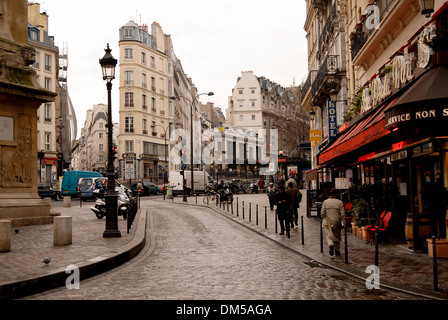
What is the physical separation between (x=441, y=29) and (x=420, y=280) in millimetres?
5180

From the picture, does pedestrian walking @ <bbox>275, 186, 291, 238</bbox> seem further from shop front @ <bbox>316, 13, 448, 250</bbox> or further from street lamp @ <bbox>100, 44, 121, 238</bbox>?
street lamp @ <bbox>100, 44, 121, 238</bbox>

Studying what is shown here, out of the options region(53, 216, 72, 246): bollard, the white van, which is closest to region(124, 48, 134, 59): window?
the white van

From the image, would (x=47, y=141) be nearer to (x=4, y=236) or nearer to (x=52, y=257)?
(x=4, y=236)

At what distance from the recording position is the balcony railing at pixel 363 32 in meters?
16.1

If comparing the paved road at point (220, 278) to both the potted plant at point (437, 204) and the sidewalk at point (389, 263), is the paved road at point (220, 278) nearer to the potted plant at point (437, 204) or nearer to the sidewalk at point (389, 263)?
the sidewalk at point (389, 263)

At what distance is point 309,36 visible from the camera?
141 feet

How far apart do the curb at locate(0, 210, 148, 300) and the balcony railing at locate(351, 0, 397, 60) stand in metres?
11.1

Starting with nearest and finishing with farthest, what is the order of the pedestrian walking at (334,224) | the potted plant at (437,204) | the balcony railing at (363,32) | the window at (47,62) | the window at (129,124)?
the potted plant at (437,204), the pedestrian walking at (334,224), the balcony railing at (363,32), the window at (47,62), the window at (129,124)

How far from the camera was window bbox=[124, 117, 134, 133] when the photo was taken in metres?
65.2

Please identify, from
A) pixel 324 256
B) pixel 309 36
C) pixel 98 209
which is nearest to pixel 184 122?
pixel 309 36

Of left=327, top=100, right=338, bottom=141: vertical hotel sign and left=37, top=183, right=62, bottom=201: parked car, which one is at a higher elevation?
left=327, top=100, right=338, bottom=141: vertical hotel sign

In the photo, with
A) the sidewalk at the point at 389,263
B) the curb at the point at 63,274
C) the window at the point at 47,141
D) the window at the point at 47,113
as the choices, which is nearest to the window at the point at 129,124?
the window at the point at 47,113

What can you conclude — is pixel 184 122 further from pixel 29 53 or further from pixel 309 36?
pixel 29 53

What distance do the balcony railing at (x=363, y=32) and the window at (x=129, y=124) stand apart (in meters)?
47.7
